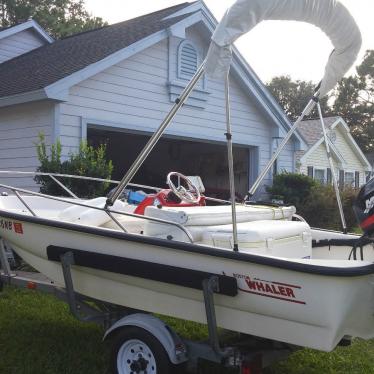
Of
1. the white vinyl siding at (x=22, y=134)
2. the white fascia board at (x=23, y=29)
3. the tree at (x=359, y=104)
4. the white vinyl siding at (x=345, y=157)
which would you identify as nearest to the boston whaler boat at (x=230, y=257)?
the white vinyl siding at (x=22, y=134)

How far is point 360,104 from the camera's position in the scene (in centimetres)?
5059

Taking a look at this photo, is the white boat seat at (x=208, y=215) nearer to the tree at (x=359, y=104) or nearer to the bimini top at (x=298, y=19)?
the bimini top at (x=298, y=19)

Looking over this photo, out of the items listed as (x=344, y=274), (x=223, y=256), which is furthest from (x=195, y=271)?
(x=344, y=274)

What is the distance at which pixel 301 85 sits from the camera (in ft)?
214

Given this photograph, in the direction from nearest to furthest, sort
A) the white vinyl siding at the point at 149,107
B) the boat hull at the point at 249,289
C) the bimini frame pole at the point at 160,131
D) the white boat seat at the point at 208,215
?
the boat hull at the point at 249,289 → the bimini frame pole at the point at 160,131 → the white boat seat at the point at 208,215 → the white vinyl siding at the point at 149,107

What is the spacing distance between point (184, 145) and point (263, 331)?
14.1 m

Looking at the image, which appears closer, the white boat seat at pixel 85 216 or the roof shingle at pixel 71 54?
the white boat seat at pixel 85 216

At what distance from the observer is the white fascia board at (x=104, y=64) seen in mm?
9344

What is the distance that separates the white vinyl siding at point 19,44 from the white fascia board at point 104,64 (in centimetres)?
574

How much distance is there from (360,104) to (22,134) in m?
45.2

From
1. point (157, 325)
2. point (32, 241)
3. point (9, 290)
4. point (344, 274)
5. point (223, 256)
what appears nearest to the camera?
point (344, 274)

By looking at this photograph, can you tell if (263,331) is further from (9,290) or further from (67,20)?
(67,20)

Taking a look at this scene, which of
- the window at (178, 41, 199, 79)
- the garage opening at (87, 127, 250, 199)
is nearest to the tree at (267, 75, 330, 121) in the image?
the garage opening at (87, 127, 250, 199)

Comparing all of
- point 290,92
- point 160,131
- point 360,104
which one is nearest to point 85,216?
point 160,131
